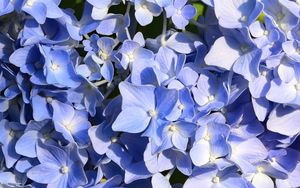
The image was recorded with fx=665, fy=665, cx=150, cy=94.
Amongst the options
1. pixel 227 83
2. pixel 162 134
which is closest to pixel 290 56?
pixel 227 83

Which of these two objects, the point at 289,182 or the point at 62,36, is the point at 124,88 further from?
the point at 289,182

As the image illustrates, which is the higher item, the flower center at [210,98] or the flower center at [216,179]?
the flower center at [210,98]

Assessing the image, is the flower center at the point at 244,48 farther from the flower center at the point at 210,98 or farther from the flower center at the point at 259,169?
the flower center at the point at 259,169

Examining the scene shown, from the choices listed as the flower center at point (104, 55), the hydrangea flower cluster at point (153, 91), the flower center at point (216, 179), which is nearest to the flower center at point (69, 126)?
the hydrangea flower cluster at point (153, 91)

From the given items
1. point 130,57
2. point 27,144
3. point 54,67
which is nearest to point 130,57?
point 130,57

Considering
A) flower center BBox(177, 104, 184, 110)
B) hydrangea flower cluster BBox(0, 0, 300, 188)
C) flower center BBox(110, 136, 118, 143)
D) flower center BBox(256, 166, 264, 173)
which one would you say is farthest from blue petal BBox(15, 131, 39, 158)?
flower center BBox(256, 166, 264, 173)

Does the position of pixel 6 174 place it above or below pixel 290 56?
below

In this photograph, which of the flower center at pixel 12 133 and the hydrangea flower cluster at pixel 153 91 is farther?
the flower center at pixel 12 133

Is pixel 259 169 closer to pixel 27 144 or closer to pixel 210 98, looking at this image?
pixel 210 98

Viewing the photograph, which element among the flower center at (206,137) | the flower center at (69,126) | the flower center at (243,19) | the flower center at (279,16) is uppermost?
the flower center at (279,16)
